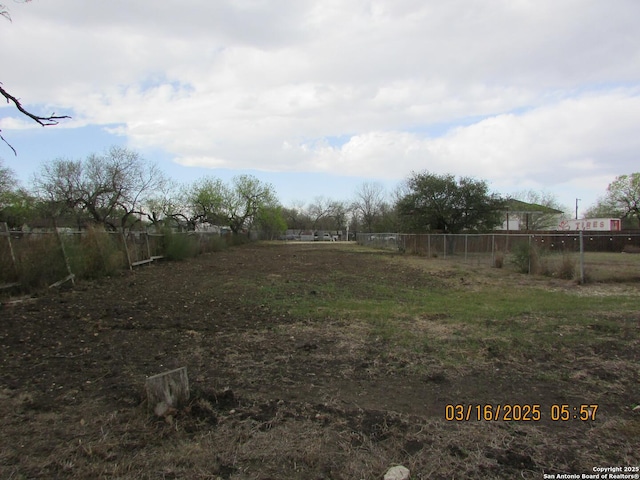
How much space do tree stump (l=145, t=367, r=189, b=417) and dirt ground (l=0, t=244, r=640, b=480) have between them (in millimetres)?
78

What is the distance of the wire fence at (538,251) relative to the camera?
1308 centimetres

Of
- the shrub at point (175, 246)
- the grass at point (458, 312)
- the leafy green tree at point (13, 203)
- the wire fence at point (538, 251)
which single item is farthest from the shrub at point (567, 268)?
the leafy green tree at point (13, 203)

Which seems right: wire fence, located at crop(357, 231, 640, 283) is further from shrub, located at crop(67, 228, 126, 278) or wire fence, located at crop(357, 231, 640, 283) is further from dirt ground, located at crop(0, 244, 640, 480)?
shrub, located at crop(67, 228, 126, 278)

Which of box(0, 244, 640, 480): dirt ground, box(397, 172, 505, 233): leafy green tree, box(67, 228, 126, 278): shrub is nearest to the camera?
box(0, 244, 640, 480): dirt ground

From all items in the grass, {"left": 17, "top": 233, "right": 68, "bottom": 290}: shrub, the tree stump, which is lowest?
the grass

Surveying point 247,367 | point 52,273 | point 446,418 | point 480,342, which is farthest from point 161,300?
point 446,418

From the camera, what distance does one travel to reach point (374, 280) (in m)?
12.8

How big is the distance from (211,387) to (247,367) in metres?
0.65

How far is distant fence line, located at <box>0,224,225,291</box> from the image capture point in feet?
28.7

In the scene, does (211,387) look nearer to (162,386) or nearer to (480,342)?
(162,386)

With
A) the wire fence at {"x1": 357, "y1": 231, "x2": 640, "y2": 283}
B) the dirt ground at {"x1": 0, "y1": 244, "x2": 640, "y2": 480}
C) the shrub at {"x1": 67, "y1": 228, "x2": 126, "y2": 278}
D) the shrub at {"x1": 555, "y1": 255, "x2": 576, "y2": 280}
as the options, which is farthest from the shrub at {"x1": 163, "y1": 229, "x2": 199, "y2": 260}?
the shrub at {"x1": 555, "y1": 255, "x2": 576, "y2": 280}

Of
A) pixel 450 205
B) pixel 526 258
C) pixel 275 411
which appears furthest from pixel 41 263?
pixel 450 205

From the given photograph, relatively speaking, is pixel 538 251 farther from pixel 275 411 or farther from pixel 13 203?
pixel 13 203

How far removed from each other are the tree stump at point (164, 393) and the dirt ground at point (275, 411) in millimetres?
78
